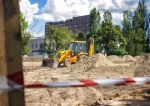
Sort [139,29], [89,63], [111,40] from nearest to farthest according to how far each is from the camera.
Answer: [89,63], [139,29], [111,40]

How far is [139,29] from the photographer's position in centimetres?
5922

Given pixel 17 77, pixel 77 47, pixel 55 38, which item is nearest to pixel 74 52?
pixel 77 47

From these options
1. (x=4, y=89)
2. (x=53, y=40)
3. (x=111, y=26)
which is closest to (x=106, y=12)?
(x=111, y=26)

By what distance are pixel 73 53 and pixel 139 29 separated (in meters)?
27.4

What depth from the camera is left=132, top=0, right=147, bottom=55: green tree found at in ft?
191

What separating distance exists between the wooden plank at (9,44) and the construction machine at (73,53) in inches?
1088

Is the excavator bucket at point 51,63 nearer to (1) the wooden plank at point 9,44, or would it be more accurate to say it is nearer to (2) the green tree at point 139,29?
(2) the green tree at point 139,29

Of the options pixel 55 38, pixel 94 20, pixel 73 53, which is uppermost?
pixel 94 20

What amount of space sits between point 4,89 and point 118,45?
66.6 meters

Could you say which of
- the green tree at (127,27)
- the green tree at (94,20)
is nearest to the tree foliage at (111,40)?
the green tree at (127,27)

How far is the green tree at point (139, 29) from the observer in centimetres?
5828

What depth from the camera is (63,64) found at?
31234mm

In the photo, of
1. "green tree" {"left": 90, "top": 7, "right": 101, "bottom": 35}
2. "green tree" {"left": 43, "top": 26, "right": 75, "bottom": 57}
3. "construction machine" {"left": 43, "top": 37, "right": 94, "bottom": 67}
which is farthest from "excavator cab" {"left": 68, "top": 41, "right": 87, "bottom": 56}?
"green tree" {"left": 43, "top": 26, "right": 75, "bottom": 57}

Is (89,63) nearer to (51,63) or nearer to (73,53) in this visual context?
(51,63)
